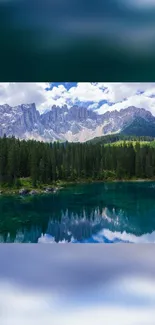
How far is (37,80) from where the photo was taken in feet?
19.8

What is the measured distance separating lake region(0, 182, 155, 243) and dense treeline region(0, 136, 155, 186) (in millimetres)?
184

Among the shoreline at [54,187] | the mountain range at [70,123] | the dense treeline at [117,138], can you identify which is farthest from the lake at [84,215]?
the mountain range at [70,123]

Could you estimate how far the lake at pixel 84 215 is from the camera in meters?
6.41

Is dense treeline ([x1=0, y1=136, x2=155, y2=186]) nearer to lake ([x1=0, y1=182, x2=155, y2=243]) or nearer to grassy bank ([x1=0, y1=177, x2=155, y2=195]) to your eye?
grassy bank ([x1=0, y1=177, x2=155, y2=195])

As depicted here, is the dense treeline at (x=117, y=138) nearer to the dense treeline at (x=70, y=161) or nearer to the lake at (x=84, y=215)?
the dense treeline at (x=70, y=161)

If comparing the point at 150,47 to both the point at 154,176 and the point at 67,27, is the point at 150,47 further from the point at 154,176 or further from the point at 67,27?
the point at 154,176

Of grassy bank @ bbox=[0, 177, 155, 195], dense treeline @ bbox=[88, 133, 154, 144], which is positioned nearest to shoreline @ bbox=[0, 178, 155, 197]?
grassy bank @ bbox=[0, 177, 155, 195]

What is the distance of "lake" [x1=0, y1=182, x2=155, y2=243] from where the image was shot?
21.0 ft

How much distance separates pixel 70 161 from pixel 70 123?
0.54 m

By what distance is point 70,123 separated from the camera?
660 centimetres

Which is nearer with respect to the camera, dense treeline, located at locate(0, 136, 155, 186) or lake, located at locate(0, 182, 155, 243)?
lake, located at locate(0, 182, 155, 243)

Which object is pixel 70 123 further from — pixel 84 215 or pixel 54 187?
pixel 84 215

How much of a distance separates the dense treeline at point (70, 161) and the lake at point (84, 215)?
0.60ft

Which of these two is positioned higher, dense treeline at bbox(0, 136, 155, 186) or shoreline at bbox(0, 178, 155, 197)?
dense treeline at bbox(0, 136, 155, 186)
